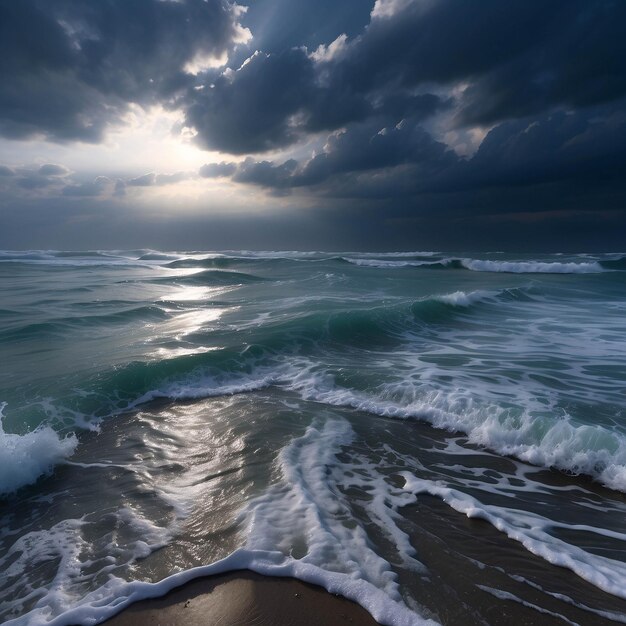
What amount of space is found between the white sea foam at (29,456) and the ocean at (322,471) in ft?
0.07

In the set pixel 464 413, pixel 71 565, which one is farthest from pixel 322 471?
pixel 464 413

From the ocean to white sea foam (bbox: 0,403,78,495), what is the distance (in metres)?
0.02

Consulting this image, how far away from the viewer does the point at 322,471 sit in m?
4.53

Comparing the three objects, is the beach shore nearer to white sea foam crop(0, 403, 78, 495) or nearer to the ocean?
the ocean

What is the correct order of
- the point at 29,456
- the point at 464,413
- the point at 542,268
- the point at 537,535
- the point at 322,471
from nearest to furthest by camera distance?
1. the point at 537,535
2. the point at 322,471
3. the point at 29,456
4. the point at 464,413
5. the point at 542,268

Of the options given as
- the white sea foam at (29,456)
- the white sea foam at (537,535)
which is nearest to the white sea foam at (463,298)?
the white sea foam at (537,535)

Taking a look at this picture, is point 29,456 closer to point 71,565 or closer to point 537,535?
point 71,565

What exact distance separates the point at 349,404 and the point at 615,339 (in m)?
8.81

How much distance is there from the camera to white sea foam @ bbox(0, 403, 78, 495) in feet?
14.4

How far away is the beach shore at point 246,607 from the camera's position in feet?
8.52

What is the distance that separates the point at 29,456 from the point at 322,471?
3375 millimetres

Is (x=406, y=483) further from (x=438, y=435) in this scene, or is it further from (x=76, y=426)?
(x=76, y=426)

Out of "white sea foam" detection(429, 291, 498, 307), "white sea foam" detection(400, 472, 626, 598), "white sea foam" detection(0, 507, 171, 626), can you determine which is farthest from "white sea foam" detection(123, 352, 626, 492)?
"white sea foam" detection(429, 291, 498, 307)

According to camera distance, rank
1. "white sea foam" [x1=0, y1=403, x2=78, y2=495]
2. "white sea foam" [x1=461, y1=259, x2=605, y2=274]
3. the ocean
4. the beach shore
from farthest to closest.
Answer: "white sea foam" [x1=461, y1=259, x2=605, y2=274] < "white sea foam" [x1=0, y1=403, x2=78, y2=495] < the ocean < the beach shore
